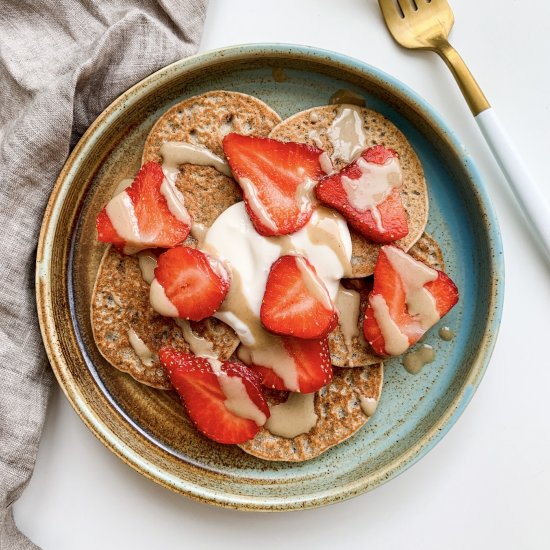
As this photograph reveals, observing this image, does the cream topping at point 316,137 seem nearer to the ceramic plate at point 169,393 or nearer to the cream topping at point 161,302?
the ceramic plate at point 169,393

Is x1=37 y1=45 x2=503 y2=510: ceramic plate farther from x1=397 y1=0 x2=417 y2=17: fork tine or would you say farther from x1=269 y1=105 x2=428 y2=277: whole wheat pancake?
x1=397 y1=0 x2=417 y2=17: fork tine

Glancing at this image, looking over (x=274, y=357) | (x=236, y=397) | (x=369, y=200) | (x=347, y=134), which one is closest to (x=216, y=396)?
(x=236, y=397)

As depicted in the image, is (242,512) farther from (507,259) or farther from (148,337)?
(507,259)

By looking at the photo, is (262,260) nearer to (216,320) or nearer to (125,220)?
(216,320)

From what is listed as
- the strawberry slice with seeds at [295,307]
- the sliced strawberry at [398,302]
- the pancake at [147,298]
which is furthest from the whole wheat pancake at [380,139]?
the strawberry slice with seeds at [295,307]

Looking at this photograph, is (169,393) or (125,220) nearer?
(125,220)

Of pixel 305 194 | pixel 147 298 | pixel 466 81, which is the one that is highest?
pixel 466 81
